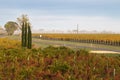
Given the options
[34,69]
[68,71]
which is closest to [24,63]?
[34,69]

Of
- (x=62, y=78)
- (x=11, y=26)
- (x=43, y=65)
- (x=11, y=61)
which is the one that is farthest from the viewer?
(x=11, y=26)

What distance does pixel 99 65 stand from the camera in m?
22.3

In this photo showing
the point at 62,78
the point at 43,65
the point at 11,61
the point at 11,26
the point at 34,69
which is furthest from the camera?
the point at 11,26

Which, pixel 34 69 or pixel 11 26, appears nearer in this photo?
pixel 34 69

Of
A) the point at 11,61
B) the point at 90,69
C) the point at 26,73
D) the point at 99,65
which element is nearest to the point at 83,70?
the point at 90,69

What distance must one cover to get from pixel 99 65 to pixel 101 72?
198 cm

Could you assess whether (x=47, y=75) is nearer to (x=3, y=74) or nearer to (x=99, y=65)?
(x=3, y=74)

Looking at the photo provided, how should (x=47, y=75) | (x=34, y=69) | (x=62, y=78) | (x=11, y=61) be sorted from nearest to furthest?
(x=62, y=78)
(x=47, y=75)
(x=34, y=69)
(x=11, y=61)

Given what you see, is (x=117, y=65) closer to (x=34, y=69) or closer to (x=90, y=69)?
(x=90, y=69)

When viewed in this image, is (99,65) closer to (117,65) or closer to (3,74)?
(117,65)

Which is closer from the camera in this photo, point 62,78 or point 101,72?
point 62,78

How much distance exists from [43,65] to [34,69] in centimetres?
236

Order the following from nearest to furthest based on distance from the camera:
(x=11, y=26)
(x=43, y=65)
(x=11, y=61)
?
1. (x=43, y=65)
2. (x=11, y=61)
3. (x=11, y=26)

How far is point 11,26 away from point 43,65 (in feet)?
571
